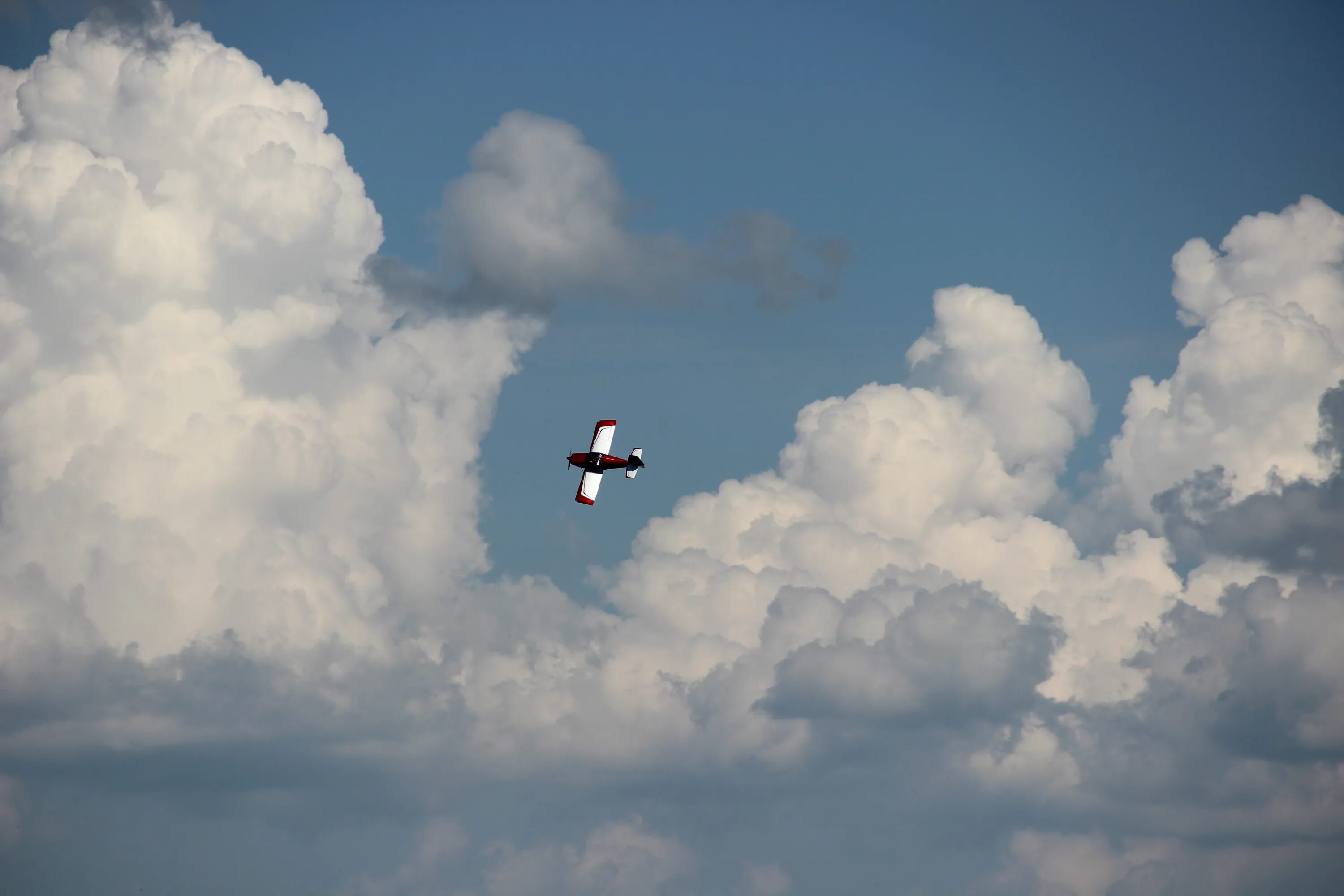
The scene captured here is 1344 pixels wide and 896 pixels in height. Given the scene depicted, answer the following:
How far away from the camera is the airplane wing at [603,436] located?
586 feet

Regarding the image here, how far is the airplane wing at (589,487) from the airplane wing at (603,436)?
3.83 metres

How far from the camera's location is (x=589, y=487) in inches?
6905

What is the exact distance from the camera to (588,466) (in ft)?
576

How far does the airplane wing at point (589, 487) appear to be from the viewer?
17425 cm

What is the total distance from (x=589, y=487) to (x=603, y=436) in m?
10.2

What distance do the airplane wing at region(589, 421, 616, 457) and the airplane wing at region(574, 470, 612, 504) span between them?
3.83 metres

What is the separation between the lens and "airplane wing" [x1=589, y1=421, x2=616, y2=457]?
179 metres

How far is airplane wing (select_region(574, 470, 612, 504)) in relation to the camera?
174 metres

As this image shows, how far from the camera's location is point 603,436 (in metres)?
181
